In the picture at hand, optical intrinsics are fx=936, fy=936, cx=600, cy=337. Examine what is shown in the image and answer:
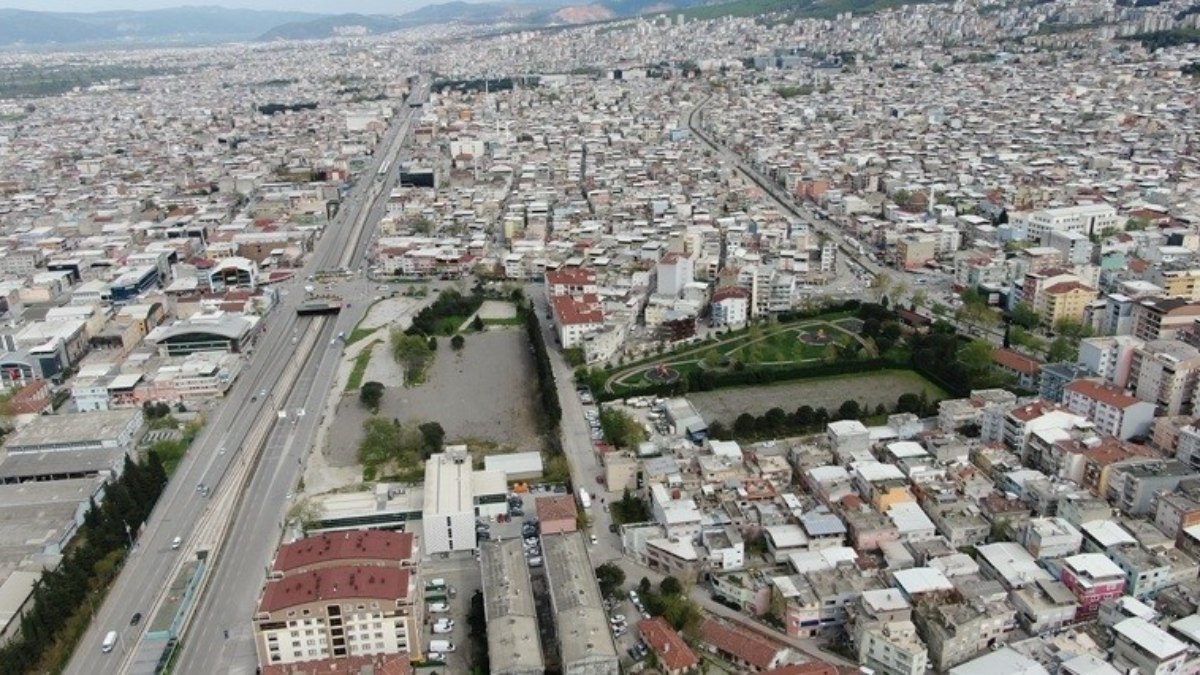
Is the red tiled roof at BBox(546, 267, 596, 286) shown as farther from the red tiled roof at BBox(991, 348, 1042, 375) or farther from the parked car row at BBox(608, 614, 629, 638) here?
the parked car row at BBox(608, 614, 629, 638)

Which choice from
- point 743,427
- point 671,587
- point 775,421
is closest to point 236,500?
point 671,587

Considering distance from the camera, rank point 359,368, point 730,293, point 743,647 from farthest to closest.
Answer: point 730,293 < point 359,368 < point 743,647

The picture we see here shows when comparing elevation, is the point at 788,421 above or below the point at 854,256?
below

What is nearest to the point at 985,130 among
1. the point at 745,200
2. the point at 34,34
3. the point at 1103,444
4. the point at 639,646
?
the point at 745,200

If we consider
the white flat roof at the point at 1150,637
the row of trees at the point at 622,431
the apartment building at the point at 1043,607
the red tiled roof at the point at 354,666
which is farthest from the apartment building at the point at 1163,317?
the red tiled roof at the point at 354,666

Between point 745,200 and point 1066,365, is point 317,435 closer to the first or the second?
point 1066,365

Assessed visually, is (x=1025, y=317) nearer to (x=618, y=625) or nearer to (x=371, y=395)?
(x=618, y=625)

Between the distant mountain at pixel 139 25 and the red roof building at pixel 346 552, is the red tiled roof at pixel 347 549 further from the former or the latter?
the distant mountain at pixel 139 25
